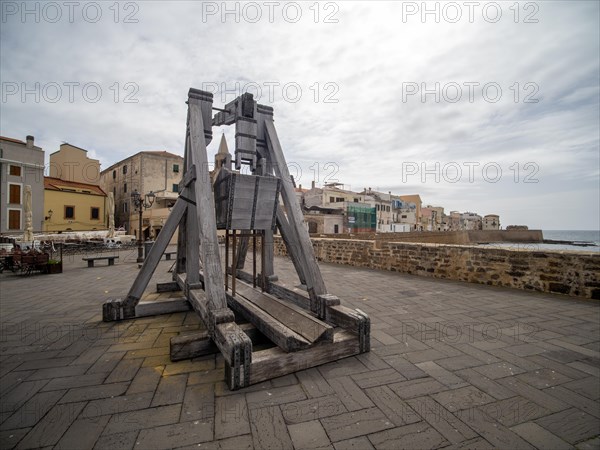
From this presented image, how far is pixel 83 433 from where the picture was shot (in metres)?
1.75

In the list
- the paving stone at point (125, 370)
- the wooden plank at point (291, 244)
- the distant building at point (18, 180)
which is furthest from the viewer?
the distant building at point (18, 180)

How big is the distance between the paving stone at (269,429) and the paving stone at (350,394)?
524mm

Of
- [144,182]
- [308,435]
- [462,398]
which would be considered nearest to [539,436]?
[462,398]

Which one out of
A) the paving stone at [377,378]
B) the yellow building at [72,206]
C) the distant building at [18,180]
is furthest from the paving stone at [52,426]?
the yellow building at [72,206]

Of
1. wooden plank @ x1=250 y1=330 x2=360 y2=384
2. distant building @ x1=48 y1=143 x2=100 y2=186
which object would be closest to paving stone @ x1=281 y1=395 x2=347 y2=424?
wooden plank @ x1=250 y1=330 x2=360 y2=384

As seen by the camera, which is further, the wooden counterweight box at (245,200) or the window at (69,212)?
the window at (69,212)

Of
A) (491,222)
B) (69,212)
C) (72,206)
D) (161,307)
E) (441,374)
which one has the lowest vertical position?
(441,374)

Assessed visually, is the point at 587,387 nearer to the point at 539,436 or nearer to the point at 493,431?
the point at 539,436

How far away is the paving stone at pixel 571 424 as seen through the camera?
5.75 feet

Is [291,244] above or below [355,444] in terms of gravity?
above

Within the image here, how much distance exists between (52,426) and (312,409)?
5.85 ft

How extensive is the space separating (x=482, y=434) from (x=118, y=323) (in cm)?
438

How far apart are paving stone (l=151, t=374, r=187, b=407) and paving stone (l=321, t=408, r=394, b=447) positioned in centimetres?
118

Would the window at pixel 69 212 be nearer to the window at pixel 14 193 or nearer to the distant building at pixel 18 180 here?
the distant building at pixel 18 180
